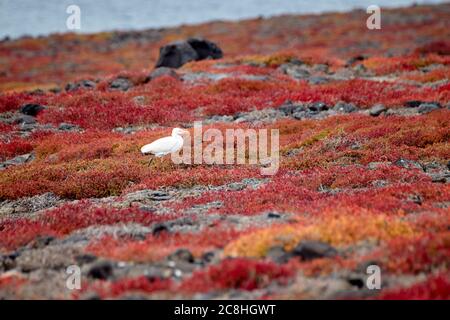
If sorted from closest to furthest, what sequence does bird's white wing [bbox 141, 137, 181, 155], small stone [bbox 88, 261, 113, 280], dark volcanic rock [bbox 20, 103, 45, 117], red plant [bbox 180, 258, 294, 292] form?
red plant [bbox 180, 258, 294, 292], small stone [bbox 88, 261, 113, 280], bird's white wing [bbox 141, 137, 181, 155], dark volcanic rock [bbox 20, 103, 45, 117]

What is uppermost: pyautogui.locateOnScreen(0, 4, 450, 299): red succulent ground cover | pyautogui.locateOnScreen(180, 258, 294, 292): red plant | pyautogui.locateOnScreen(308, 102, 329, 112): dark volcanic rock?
pyautogui.locateOnScreen(308, 102, 329, 112): dark volcanic rock

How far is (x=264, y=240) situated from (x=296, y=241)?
0.61 metres

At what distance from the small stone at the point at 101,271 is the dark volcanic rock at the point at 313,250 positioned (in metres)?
3.36

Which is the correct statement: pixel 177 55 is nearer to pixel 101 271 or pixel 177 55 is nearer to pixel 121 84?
pixel 121 84

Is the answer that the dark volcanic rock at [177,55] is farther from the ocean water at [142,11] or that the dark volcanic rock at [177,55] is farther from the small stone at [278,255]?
the ocean water at [142,11]

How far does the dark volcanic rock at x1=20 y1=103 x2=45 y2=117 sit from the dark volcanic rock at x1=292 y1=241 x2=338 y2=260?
23.6 metres

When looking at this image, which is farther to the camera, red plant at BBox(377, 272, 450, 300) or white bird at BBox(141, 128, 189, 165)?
white bird at BBox(141, 128, 189, 165)

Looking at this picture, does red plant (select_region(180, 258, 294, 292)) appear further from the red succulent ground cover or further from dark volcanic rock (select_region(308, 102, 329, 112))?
dark volcanic rock (select_region(308, 102, 329, 112))

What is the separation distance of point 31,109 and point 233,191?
18066 mm

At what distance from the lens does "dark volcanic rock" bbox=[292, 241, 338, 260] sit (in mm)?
10898

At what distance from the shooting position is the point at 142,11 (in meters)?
152

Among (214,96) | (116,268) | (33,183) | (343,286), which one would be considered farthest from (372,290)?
(214,96)

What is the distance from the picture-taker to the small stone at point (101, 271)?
1087 cm

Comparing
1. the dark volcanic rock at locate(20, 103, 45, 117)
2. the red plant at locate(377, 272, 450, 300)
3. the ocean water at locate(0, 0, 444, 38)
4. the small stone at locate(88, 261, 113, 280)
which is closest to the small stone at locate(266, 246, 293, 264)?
the red plant at locate(377, 272, 450, 300)
